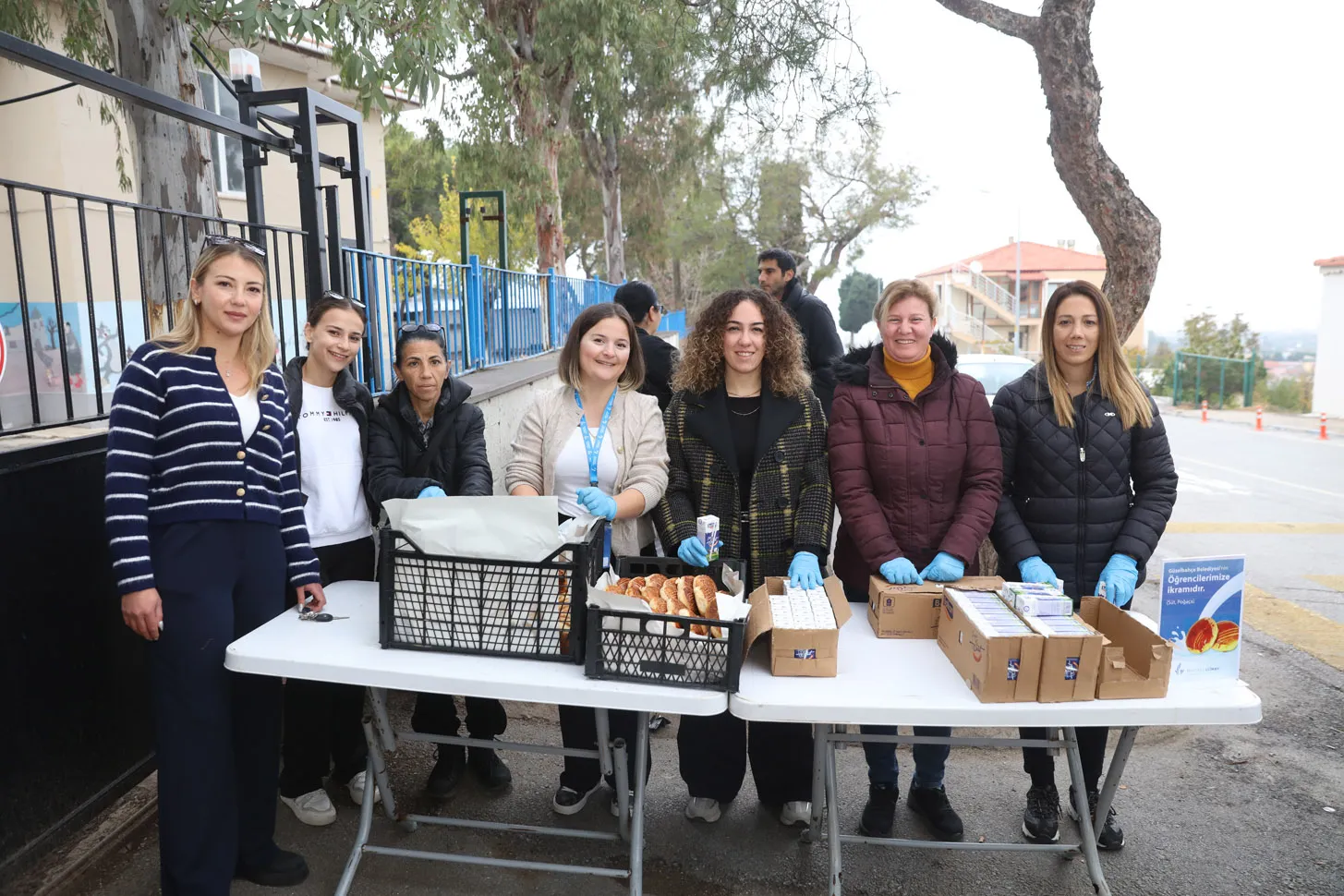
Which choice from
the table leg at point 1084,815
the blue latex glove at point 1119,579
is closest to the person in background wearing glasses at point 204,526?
the table leg at point 1084,815

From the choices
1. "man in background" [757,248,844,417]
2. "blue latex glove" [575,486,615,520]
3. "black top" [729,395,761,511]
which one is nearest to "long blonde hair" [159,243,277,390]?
"blue latex glove" [575,486,615,520]

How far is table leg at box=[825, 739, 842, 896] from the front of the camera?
252 centimetres

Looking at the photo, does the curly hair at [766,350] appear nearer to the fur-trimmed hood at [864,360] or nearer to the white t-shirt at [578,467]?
the fur-trimmed hood at [864,360]

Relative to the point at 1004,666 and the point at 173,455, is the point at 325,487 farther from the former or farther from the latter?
the point at 1004,666

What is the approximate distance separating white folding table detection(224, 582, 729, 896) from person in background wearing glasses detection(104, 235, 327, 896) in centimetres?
18

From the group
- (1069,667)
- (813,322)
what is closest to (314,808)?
(1069,667)

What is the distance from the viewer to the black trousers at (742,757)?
310 centimetres

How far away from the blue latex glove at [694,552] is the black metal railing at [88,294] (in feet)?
4.83

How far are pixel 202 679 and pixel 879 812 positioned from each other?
2.23 m

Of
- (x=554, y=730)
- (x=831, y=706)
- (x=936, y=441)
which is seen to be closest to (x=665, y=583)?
(x=831, y=706)

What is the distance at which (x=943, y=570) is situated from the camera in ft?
8.94

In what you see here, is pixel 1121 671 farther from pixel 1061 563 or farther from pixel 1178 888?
pixel 1178 888

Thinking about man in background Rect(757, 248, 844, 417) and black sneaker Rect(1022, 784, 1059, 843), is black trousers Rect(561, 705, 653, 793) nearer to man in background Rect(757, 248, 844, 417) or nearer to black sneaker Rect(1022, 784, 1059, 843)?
black sneaker Rect(1022, 784, 1059, 843)

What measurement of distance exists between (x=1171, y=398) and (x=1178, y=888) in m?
31.9
